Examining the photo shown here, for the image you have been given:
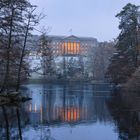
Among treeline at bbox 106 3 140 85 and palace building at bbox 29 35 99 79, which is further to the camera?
palace building at bbox 29 35 99 79

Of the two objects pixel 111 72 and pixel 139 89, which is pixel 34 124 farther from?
pixel 111 72

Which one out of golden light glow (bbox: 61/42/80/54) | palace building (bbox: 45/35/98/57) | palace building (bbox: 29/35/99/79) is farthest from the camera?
golden light glow (bbox: 61/42/80/54)

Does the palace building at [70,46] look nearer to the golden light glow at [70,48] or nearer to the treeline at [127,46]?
the golden light glow at [70,48]

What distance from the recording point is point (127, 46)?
59.1m

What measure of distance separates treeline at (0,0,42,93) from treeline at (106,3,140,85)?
19.6 meters

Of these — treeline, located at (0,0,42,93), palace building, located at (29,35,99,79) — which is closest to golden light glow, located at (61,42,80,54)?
palace building, located at (29,35,99,79)

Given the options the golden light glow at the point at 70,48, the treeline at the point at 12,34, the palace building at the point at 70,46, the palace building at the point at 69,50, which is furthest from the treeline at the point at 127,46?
the golden light glow at the point at 70,48

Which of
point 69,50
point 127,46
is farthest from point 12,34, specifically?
point 69,50

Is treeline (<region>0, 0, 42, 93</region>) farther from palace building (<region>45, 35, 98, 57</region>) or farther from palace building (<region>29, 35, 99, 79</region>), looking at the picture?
palace building (<region>45, 35, 98, 57</region>)

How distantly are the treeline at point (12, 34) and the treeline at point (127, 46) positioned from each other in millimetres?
19576

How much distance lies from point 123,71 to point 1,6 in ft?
85.2

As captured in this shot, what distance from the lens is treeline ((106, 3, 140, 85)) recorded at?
185 ft

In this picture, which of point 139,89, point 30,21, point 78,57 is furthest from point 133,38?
point 78,57

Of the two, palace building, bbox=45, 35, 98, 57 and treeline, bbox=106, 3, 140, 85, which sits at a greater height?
palace building, bbox=45, 35, 98, 57
